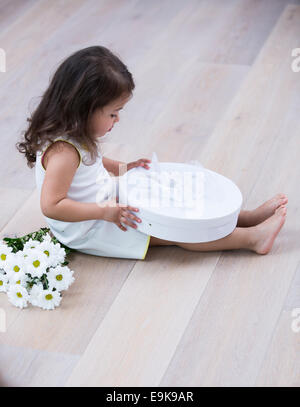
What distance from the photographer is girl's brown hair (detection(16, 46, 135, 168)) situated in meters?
1.28

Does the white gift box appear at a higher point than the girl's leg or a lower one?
higher

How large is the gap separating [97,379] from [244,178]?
747 millimetres

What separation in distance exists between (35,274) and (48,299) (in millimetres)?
59

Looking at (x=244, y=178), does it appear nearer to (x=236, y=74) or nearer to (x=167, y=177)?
(x=167, y=177)

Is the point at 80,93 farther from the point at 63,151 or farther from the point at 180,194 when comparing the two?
the point at 180,194

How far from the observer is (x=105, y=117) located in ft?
4.37

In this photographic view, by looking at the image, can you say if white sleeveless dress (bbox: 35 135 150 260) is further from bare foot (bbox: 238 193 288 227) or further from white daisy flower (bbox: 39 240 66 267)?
bare foot (bbox: 238 193 288 227)

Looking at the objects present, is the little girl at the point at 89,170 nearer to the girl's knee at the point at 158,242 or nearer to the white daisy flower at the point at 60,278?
the girl's knee at the point at 158,242

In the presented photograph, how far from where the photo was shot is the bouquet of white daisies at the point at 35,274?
4.40 ft

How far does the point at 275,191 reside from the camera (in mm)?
1673

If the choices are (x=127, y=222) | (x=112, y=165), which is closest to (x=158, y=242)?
(x=127, y=222)

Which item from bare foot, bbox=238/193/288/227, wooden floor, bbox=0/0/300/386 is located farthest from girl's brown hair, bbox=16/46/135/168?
bare foot, bbox=238/193/288/227

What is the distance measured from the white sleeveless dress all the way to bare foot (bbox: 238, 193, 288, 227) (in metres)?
0.26

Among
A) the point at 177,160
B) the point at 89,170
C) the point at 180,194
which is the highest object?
the point at 89,170
